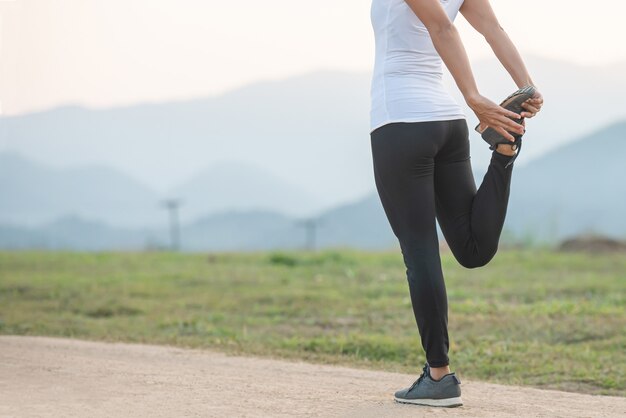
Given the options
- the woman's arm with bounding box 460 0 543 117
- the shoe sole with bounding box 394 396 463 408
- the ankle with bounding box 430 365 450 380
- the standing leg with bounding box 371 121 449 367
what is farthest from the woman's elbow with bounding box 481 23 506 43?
the shoe sole with bounding box 394 396 463 408

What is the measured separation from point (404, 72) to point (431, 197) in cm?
49

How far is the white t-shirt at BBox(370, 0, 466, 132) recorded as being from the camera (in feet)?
12.6

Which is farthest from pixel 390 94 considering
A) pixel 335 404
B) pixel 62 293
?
pixel 62 293

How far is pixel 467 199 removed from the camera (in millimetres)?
4020

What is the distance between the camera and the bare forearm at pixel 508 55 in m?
4.07

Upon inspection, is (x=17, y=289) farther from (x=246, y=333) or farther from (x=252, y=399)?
(x=252, y=399)

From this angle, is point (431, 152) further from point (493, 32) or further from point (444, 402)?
point (444, 402)

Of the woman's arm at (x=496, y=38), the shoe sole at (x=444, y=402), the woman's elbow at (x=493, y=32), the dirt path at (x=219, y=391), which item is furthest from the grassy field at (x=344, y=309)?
the woman's elbow at (x=493, y=32)

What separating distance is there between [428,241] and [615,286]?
694 cm

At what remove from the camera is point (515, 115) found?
3.79 m

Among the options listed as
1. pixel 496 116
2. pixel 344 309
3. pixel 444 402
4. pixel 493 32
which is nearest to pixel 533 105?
pixel 496 116

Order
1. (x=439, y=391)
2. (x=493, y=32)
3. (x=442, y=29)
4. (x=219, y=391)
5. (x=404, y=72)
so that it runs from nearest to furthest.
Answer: (x=442, y=29), (x=404, y=72), (x=439, y=391), (x=493, y=32), (x=219, y=391)

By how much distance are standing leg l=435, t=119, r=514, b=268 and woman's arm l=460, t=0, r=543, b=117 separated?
0.34 metres

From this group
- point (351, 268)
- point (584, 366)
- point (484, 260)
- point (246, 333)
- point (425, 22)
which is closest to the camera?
point (425, 22)
